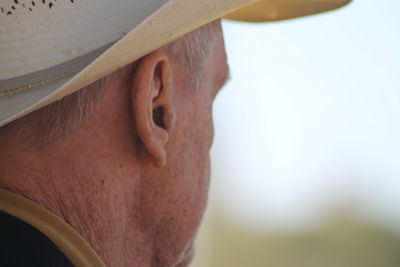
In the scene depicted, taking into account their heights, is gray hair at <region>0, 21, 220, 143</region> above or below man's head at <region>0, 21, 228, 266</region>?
above

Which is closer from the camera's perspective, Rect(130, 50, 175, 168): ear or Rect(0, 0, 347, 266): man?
Rect(0, 0, 347, 266): man

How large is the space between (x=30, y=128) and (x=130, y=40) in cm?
23

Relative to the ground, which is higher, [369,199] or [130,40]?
[130,40]

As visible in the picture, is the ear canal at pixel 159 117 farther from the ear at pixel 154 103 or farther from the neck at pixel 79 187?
the neck at pixel 79 187

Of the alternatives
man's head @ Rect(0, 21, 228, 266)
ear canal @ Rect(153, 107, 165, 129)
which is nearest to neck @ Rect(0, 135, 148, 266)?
man's head @ Rect(0, 21, 228, 266)

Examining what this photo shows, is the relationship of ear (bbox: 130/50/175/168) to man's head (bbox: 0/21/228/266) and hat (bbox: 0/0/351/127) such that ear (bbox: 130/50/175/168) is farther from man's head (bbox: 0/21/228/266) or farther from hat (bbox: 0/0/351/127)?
hat (bbox: 0/0/351/127)

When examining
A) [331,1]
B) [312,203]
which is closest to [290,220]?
[312,203]

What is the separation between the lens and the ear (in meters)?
1.76

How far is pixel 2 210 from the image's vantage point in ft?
5.30

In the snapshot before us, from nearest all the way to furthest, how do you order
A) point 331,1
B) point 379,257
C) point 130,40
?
point 130,40 → point 331,1 → point 379,257

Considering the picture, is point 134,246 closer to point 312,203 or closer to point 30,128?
point 30,128

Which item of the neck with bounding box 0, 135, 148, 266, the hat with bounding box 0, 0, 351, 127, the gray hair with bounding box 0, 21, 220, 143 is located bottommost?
the neck with bounding box 0, 135, 148, 266

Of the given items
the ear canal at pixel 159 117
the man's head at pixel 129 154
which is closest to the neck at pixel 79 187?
the man's head at pixel 129 154

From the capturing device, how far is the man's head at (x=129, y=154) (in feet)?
5.54
